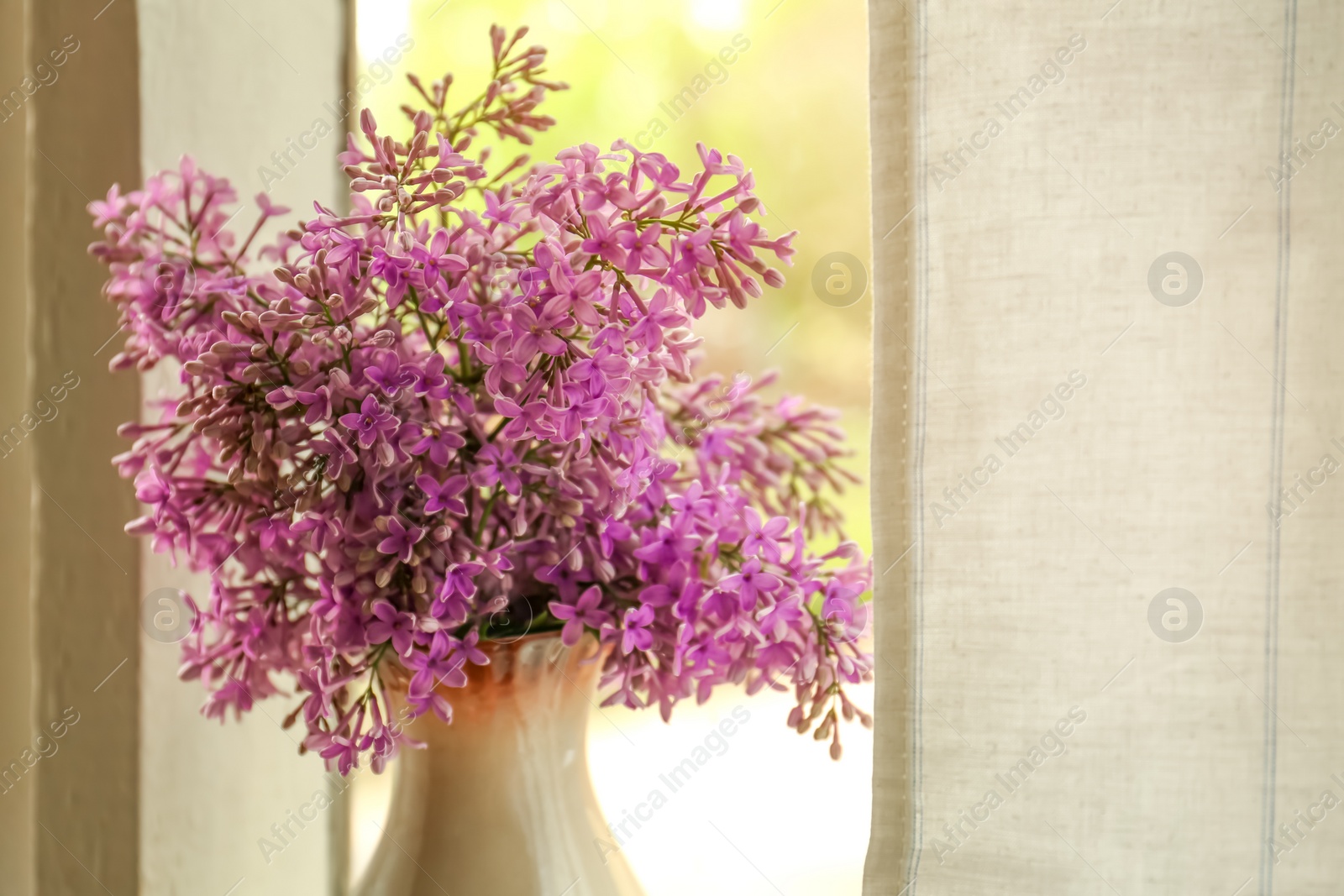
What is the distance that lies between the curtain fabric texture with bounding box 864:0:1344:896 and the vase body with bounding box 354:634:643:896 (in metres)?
0.23

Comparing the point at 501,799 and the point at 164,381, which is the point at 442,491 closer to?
the point at 501,799

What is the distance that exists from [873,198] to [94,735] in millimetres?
760

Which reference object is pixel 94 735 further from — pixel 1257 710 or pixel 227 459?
pixel 1257 710

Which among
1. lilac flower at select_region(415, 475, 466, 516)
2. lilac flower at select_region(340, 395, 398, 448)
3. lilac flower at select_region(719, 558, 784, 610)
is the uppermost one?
lilac flower at select_region(340, 395, 398, 448)

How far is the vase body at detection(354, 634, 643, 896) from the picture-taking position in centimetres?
68

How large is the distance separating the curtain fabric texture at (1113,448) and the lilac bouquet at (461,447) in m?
0.09

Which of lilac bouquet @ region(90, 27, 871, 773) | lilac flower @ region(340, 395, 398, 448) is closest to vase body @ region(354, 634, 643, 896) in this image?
lilac bouquet @ region(90, 27, 871, 773)

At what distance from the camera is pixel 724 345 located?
102cm

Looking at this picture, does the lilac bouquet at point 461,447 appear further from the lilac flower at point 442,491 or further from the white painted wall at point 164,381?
the white painted wall at point 164,381

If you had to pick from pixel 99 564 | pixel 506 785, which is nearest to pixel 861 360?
pixel 506 785

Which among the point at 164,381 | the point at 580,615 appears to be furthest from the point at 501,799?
the point at 164,381

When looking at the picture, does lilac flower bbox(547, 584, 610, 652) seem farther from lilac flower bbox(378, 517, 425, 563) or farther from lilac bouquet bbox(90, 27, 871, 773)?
lilac flower bbox(378, 517, 425, 563)

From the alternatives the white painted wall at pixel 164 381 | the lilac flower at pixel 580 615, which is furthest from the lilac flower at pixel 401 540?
the white painted wall at pixel 164 381

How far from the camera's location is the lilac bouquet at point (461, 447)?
1.95ft
